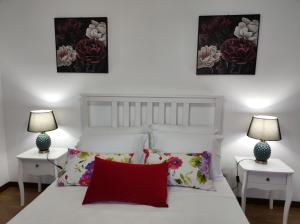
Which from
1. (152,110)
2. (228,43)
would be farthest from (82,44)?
(228,43)

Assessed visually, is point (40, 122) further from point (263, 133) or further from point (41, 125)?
point (263, 133)

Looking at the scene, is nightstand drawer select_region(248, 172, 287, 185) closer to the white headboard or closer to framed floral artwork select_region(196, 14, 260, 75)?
the white headboard

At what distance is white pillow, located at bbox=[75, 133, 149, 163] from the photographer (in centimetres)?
207

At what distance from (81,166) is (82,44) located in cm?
126

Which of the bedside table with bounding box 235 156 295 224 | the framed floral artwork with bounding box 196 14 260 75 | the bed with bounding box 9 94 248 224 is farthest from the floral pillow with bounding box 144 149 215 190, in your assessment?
the framed floral artwork with bounding box 196 14 260 75

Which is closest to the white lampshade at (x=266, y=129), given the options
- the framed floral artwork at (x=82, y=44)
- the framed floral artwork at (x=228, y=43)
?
the framed floral artwork at (x=228, y=43)

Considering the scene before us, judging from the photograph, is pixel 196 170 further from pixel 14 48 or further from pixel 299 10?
pixel 14 48

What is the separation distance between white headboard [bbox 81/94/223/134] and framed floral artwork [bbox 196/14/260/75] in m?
0.33

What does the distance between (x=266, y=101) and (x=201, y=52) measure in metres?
0.79

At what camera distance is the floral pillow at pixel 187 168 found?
1.85 metres

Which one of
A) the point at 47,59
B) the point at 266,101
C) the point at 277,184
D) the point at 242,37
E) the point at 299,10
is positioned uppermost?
the point at 299,10

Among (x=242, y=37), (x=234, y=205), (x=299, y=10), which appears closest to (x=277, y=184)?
(x=234, y=205)

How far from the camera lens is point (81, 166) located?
6.27 ft

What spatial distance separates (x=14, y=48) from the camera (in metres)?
2.66
